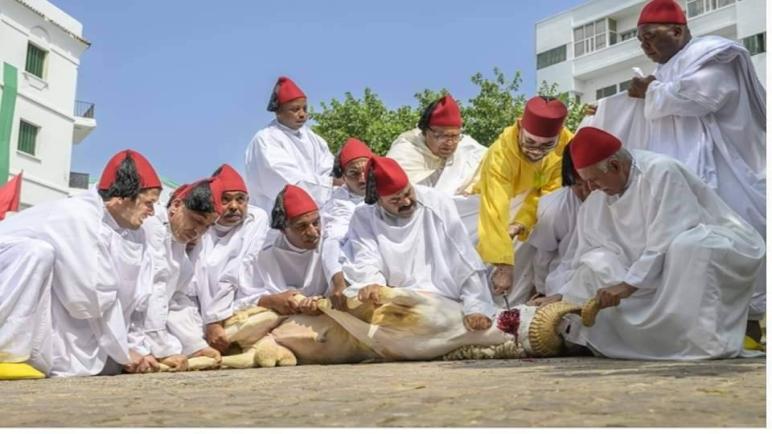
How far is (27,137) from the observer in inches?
892

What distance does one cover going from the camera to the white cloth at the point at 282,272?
613cm

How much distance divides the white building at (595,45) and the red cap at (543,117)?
86.0 feet

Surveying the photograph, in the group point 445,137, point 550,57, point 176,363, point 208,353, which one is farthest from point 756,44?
point 176,363

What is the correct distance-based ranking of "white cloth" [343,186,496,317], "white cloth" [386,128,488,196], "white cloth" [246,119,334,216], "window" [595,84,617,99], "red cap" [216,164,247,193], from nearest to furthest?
"white cloth" [343,186,496,317] → "red cap" [216,164,247,193] → "white cloth" [386,128,488,196] → "white cloth" [246,119,334,216] → "window" [595,84,617,99]

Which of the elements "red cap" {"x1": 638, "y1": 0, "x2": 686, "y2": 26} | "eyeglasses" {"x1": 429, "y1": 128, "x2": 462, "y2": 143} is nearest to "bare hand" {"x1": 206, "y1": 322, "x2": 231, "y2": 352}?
"eyeglasses" {"x1": 429, "y1": 128, "x2": 462, "y2": 143}

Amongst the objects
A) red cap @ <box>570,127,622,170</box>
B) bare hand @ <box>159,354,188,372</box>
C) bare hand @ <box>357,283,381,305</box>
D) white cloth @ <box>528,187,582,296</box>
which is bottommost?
bare hand @ <box>159,354,188,372</box>

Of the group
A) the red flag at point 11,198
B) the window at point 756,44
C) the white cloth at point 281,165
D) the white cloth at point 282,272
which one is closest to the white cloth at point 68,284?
the white cloth at point 282,272

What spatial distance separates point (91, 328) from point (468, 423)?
3.60 meters

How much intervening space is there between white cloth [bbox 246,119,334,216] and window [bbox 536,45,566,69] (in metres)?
29.3

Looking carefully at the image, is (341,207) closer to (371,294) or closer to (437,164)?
(437,164)

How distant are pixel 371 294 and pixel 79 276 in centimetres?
180

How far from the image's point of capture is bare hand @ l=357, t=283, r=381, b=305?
5.44 metres

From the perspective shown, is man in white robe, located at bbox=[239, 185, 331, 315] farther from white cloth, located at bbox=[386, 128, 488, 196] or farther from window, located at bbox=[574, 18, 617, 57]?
window, located at bbox=[574, 18, 617, 57]

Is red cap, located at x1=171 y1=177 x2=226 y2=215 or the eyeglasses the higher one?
the eyeglasses
